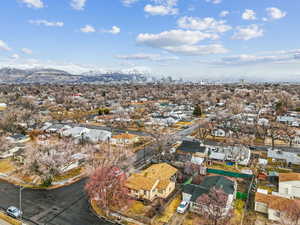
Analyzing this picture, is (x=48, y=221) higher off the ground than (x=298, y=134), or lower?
lower

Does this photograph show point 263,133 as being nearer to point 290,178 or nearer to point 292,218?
point 290,178

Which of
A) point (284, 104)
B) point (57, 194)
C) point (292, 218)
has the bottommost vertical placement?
point (57, 194)

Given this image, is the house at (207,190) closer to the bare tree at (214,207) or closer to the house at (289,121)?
the bare tree at (214,207)

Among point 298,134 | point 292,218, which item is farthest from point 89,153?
point 298,134

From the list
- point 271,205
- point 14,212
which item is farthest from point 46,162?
point 271,205

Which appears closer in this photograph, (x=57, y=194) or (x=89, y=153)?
(x=57, y=194)

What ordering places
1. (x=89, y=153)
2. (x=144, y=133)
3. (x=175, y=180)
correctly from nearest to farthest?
(x=175, y=180)
(x=89, y=153)
(x=144, y=133)

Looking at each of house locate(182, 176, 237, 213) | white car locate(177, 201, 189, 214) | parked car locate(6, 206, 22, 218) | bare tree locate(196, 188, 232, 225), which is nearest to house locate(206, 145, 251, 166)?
house locate(182, 176, 237, 213)
